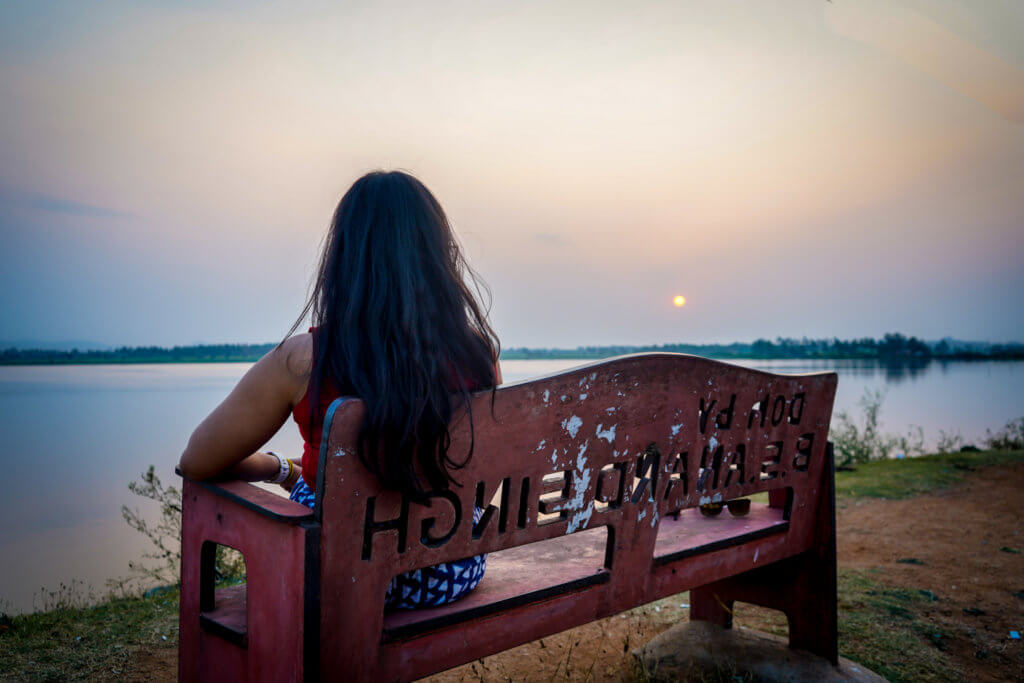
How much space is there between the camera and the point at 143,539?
7.61 metres

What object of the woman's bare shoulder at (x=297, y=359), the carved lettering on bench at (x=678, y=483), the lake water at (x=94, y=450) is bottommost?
the lake water at (x=94, y=450)

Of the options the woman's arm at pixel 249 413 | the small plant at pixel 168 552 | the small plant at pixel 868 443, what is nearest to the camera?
the woman's arm at pixel 249 413

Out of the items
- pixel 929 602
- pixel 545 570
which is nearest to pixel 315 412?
pixel 545 570

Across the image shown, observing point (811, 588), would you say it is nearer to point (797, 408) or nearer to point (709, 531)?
point (709, 531)

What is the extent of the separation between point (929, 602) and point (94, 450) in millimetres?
14547

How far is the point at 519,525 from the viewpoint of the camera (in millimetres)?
1748

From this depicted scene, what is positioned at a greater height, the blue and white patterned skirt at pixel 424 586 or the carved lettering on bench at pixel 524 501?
the carved lettering on bench at pixel 524 501

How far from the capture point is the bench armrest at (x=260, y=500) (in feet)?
4.50

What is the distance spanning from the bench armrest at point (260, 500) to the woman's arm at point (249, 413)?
0.05 metres

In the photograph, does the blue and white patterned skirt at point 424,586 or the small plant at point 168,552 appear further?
the small plant at point 168,552

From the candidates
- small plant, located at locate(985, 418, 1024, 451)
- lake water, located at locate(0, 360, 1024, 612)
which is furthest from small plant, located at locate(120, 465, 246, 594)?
small plant, located at locate(985, 418, 1024, 451)

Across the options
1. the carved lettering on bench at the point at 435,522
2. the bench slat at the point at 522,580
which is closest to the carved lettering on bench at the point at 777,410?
the bench slat at the point at 522,580

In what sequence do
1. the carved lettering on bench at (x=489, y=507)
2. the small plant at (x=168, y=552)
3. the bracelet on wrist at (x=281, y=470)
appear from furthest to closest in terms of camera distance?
the small plant at (x=168, y=552), the bracelet on wrist at (x=281, y=470), the carved lettering on bench at (x=489, y=507)

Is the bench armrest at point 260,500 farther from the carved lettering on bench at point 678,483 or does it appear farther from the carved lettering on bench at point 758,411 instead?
the carved lettering on bench at point 758,411
